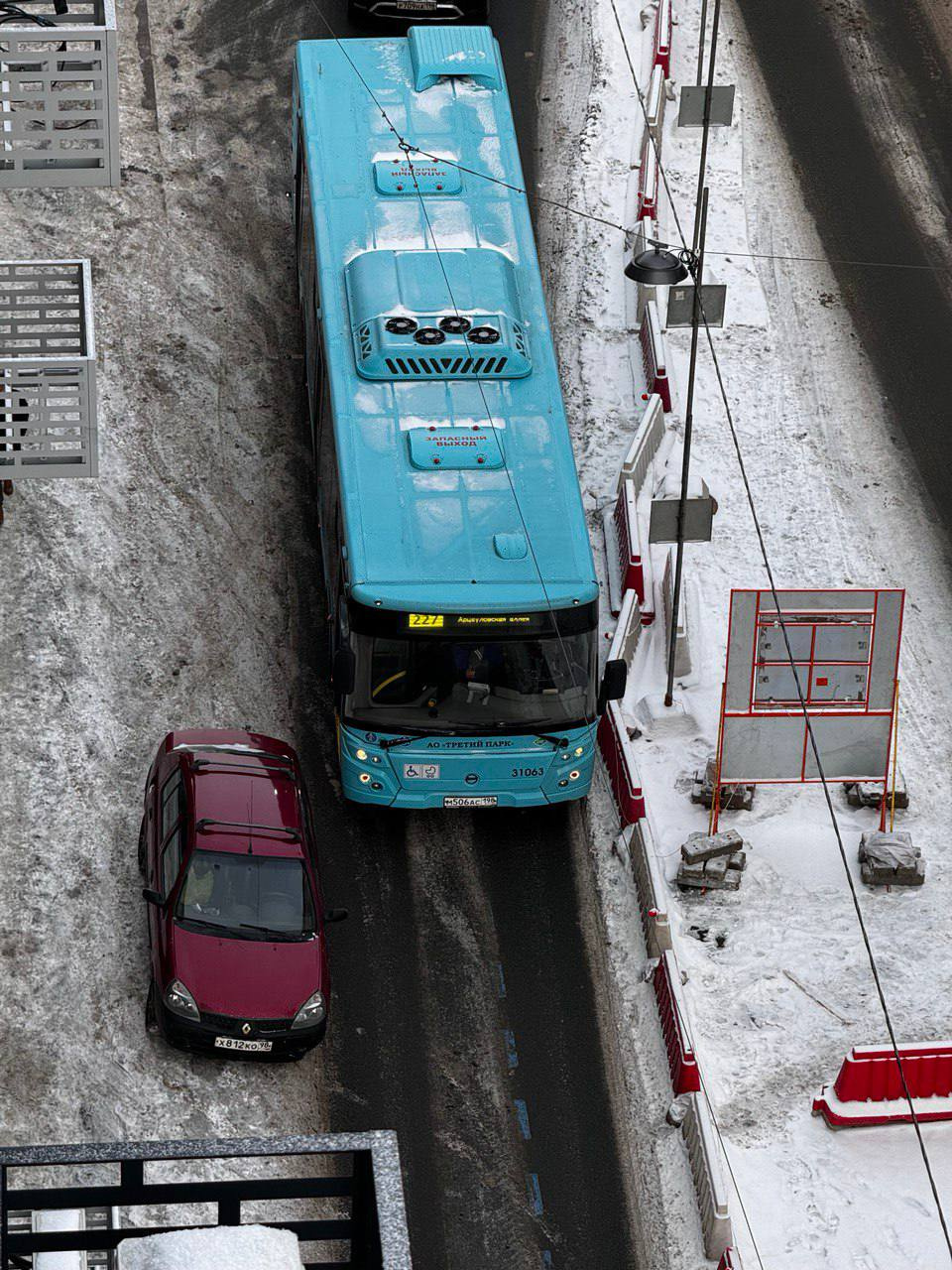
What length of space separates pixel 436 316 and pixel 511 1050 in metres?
7.53

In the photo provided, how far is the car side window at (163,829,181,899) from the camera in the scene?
786 inches

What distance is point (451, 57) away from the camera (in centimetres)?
2630

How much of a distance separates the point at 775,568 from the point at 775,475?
6.45ft

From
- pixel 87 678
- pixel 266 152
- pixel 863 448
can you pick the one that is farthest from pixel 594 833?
pixel 266 152

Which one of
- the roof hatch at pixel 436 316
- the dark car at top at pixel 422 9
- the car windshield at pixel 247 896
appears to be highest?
the roof hatch at pixel 436 316

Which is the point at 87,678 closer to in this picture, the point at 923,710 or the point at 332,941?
the point at 332,941

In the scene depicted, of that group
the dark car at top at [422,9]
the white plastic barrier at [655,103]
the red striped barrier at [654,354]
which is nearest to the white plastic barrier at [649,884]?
the red striped barrier at [654,354]

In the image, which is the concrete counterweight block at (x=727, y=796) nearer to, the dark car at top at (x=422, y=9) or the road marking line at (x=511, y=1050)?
the road marking line at (x=511, y=1050)

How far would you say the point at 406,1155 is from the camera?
62.7ft

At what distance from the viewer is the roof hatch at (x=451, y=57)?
2614cm

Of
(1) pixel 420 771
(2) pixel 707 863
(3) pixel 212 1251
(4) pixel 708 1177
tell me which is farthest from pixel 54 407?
(3) pixel 212 1251

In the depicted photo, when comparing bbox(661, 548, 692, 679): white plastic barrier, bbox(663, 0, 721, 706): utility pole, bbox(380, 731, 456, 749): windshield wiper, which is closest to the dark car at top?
bbox(663, 0, 721, 706): utility pole

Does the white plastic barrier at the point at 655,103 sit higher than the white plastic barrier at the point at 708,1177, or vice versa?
the white plastic barrier at the point at 655,103

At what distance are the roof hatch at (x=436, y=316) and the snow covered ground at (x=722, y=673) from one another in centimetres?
394
